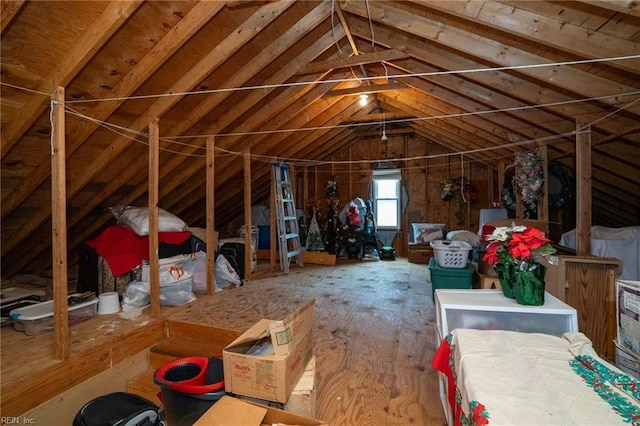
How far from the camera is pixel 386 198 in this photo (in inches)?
261

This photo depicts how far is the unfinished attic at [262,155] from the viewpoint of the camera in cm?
186

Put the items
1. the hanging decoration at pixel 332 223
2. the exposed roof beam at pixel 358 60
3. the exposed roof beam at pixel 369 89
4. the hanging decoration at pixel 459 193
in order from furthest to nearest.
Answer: the hanging decoration at pixel 332 223
the hanging decoration at pixel 459 193
the exposed roof beam at pixel 369 89
the exposed roof beam at pixel 358 60

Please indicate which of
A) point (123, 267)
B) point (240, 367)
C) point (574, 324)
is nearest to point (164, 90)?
point (123, 267)

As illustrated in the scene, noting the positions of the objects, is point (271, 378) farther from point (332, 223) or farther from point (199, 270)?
point (332, 223)

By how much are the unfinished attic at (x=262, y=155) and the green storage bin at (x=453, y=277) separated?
0.19 feet

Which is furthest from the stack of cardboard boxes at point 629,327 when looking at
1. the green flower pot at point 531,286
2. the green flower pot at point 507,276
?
the green flower pot at point 507,276

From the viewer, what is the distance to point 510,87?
9.05 ft

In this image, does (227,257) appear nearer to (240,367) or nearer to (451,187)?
(240,367)

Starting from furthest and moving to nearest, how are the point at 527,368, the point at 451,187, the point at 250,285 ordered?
the point at 451,187, the point at 250,285, the point at 527,368

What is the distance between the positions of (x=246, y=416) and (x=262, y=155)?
13.4 ft

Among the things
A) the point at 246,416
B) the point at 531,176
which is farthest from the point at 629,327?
the point at 531,176

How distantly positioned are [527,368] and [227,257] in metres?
3.78

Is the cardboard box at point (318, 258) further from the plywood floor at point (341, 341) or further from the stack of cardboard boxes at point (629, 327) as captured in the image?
the stack of cardboard boxes at point (629, 327)

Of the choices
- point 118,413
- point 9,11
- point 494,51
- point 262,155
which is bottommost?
point 118,413
